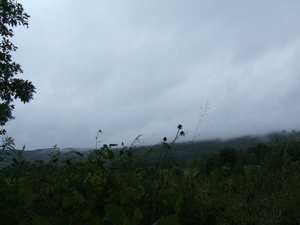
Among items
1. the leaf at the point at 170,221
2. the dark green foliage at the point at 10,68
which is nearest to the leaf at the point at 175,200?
the leaf at the point at 170,221

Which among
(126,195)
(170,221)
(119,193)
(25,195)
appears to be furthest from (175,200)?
(25,195)

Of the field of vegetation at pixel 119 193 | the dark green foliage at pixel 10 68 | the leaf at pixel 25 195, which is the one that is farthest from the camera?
the dark green foliage at pixel 10 68

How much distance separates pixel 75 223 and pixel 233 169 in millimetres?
5187

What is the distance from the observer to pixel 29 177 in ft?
10.3

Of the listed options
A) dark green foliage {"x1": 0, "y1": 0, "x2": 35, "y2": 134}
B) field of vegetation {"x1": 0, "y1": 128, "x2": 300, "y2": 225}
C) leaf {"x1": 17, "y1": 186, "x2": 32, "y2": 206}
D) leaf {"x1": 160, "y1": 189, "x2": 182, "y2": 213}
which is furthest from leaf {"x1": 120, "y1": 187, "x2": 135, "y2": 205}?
dark green foliage {"x1": 0, "y1": 0, "x2": 35, "y2": 134}

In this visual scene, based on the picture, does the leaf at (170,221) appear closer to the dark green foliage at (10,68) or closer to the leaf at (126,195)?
the leaf at (126,195)

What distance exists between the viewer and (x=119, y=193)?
101 inches

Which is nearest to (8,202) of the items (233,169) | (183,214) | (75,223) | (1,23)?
(75,223)

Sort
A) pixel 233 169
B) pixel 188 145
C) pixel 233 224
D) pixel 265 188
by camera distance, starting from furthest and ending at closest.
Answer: pixel 233 169
pixel 265 188
pixel 188 145
pixel 233 224

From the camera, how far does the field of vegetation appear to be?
7.45ft

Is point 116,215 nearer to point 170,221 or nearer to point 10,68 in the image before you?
point 170,221

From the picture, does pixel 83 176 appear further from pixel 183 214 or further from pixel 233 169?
pixel 233 169

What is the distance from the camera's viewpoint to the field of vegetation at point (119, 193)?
7.45 feet

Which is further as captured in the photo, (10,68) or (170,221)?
(10,68)
